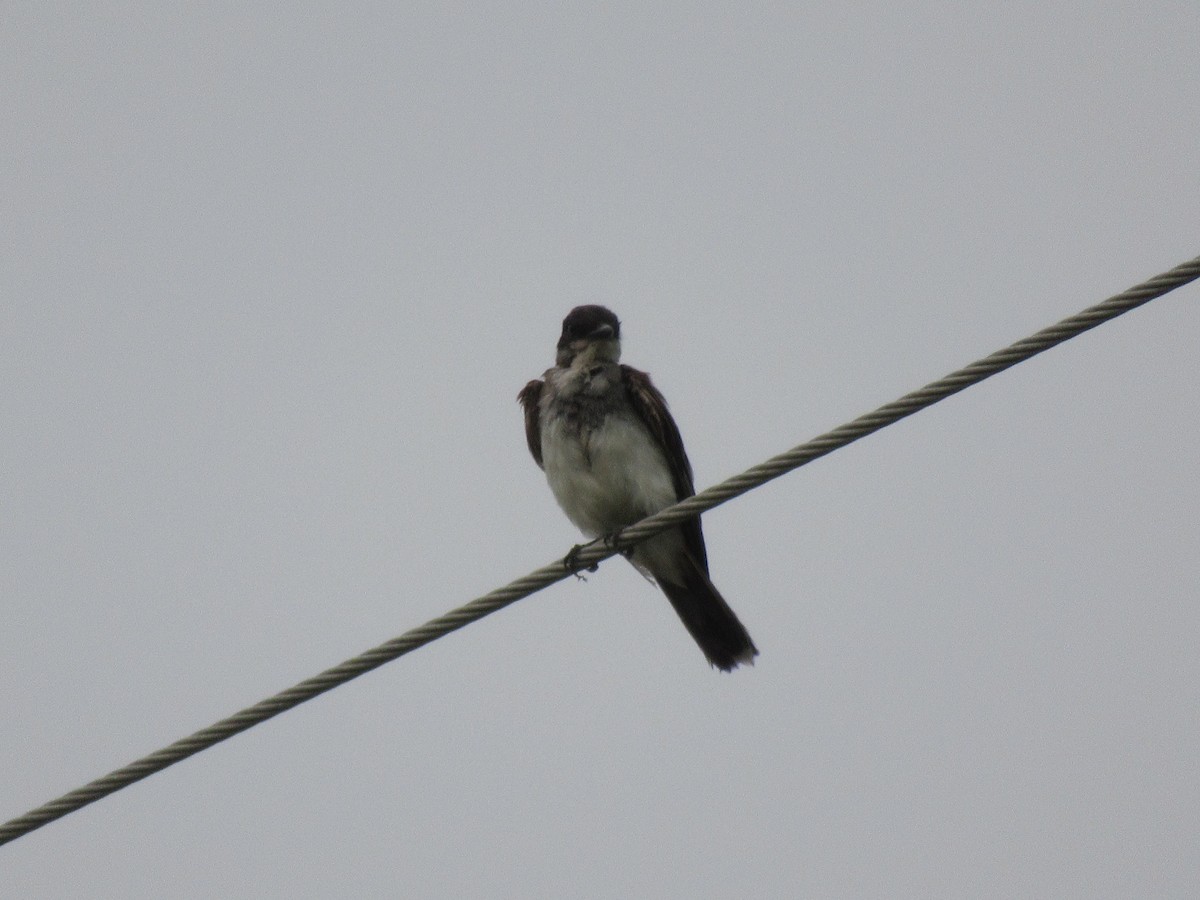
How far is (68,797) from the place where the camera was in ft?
15.4

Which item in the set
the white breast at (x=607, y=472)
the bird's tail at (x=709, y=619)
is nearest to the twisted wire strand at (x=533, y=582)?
the white breast at (x=607, y=472)

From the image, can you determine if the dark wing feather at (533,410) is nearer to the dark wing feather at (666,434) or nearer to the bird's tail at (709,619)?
the dark wing feather at (666,434)

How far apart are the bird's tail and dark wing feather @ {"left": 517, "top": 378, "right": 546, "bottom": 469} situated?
0.94 m

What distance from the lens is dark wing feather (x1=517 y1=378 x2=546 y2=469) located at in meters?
7.90

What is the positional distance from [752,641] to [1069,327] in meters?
3.35

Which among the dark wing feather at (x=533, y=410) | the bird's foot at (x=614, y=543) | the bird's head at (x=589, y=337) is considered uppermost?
the bird's head at (x=589, y=337)

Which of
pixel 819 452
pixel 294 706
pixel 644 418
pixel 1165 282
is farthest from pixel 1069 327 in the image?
pixel 644 418

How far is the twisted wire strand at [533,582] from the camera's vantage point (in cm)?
469

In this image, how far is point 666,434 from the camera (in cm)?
770

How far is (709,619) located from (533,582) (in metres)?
2.55

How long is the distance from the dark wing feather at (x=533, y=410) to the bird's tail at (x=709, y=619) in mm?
939

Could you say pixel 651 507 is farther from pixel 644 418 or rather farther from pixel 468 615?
pixel 468 615

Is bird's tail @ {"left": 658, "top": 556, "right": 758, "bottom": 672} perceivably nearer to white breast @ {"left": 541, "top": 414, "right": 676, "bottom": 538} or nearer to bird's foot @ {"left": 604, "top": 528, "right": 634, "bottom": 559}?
white breast @ {"left": 541, "top": 414, "right": 676, "bottom": 538}

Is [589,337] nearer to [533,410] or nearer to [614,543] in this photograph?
[533,410]
